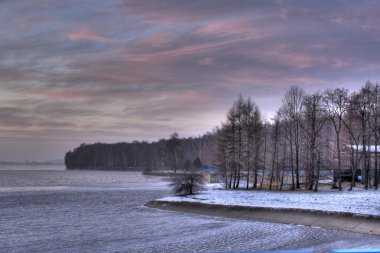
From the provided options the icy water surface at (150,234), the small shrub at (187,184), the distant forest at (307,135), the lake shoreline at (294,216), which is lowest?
the icy water surface at (150,234)

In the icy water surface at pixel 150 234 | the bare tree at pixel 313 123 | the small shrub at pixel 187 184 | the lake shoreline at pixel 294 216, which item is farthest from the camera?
the bare tree at pixel 313 123

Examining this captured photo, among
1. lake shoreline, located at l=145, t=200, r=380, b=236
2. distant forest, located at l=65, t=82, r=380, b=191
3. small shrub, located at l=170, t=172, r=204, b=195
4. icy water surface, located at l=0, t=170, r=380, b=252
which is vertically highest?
distant forest, located at l=65, t=82, r=380, b=191

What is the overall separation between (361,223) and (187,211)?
696 inches

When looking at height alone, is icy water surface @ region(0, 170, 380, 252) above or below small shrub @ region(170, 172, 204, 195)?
below

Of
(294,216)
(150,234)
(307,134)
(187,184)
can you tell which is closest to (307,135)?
(307,134)

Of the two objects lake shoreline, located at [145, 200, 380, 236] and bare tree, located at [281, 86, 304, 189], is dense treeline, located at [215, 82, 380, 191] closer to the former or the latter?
bare tree, located at [281, 86, 304, 189]

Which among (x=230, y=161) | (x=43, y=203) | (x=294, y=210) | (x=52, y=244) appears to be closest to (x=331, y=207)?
(x=294, y=210)

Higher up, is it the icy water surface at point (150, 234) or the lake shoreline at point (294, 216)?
the lake shoreline at point (294, 216)

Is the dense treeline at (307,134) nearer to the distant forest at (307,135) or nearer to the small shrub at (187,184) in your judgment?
the distant forest at (307,135)

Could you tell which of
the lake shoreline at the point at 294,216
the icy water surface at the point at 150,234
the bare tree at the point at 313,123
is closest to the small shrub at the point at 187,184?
the lake shoreline at the point at 294,216

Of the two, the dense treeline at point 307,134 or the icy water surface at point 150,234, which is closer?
the icy water surface at point 150,234

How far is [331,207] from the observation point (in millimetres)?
37125

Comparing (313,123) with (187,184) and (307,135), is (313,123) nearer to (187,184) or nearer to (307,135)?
(307,135)

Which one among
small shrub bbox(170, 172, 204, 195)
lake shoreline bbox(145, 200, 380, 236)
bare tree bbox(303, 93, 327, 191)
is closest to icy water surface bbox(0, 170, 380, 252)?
lake shoreline bbox(145, 200, 380, 236)
